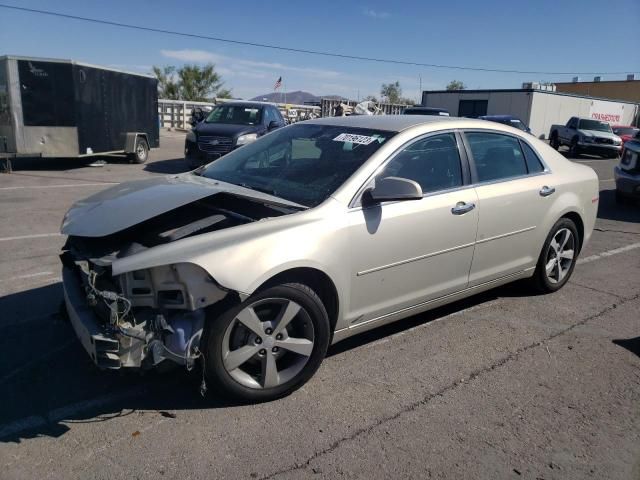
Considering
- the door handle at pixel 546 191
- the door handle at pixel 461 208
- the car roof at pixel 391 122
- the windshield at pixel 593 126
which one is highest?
the windshield at pixel 593 126

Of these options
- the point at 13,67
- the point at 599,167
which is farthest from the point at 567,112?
the point at 13,67

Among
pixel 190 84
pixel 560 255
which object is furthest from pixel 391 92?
pixel 560 255

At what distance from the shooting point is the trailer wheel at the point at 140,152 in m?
14.8

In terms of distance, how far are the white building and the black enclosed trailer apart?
26875 millimetres

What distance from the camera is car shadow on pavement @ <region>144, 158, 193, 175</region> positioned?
46.0ft

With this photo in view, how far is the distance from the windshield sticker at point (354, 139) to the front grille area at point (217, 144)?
30.3ft

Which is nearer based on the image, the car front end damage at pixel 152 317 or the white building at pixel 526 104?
the car front end damage at pixel 152 317

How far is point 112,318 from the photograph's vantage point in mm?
2682

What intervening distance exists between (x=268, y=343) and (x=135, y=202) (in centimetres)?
124

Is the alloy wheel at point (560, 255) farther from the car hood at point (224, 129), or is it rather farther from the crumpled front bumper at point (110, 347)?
the car hood at point (224, 129)

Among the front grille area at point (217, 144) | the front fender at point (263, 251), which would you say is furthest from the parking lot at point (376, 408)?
the front grille area at point (217, 144)

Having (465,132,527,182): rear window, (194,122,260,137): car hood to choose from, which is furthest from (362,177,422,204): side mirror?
(194,122,260,137): car hood

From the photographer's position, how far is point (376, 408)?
10.1ft

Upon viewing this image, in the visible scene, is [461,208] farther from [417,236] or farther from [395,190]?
[395,190]
